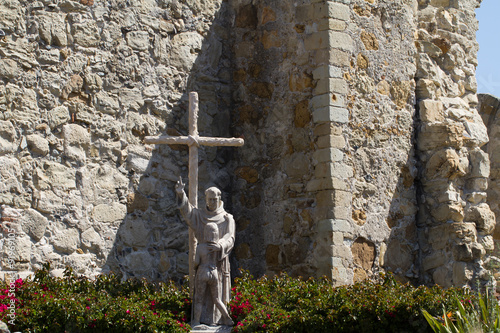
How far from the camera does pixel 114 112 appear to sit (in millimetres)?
9547

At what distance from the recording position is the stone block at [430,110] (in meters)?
10.6

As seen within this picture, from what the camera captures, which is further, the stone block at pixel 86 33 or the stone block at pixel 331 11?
the stone block at pixel 331 11

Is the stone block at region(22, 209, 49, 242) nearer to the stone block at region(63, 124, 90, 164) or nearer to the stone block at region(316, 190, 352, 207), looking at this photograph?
the stone block at region(63, 124, 90, 164)

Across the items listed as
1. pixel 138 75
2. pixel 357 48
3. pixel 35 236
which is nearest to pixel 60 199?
pixel 35 236

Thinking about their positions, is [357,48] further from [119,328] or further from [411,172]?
[119,328]

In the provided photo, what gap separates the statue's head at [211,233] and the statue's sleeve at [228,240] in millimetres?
69

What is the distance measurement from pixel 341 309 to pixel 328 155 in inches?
94.5

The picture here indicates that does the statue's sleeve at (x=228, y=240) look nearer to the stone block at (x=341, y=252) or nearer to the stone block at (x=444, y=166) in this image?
the stone block at (x=341, y=252)

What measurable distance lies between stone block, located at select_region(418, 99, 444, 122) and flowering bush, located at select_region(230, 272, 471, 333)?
3.17 meters

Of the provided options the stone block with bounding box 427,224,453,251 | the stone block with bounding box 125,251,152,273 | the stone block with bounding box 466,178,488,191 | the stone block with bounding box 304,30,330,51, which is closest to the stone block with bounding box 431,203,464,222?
the stone block with bounding box 427,224,453,251

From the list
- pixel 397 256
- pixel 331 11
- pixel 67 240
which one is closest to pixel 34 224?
pixel 67 240

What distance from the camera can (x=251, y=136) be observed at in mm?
10281

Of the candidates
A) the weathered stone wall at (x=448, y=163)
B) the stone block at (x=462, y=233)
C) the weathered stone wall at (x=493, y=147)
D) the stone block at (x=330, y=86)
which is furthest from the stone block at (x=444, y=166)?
the weathered stone wall at (x=493, y=147)

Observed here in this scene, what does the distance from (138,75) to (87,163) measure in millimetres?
1344
